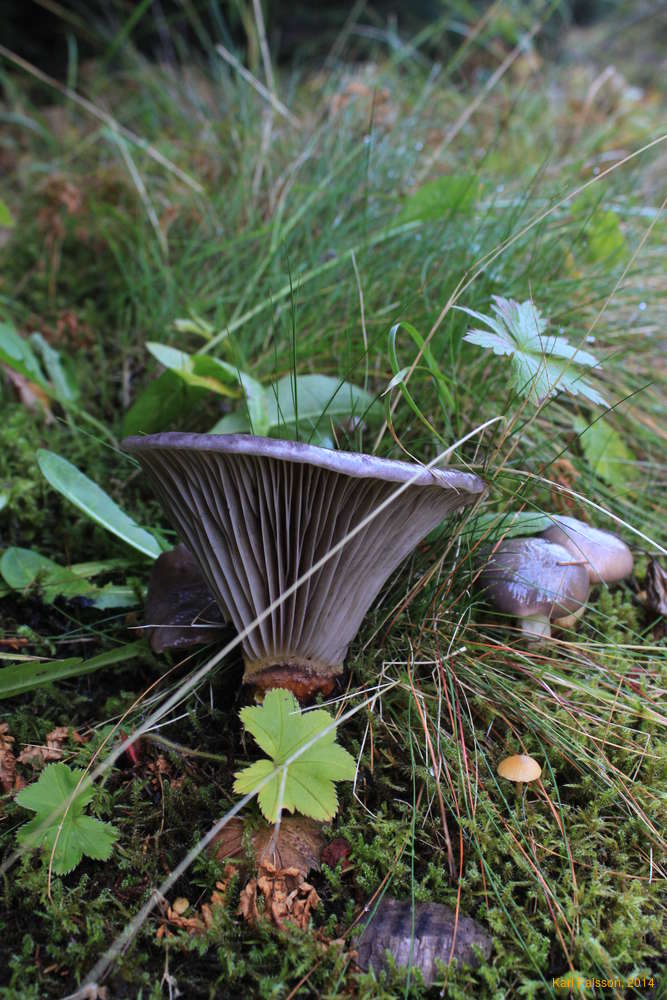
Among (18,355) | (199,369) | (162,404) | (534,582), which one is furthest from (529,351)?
(18,355)

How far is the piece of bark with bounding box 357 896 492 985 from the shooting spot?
131cm

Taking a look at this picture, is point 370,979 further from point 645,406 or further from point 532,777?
point 645,406

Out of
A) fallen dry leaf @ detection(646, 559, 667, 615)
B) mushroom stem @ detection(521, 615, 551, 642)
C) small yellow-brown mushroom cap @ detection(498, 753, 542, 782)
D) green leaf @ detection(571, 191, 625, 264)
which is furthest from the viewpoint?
green leaf @ detection(571, 191, 625, 264)

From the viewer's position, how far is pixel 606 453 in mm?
2408

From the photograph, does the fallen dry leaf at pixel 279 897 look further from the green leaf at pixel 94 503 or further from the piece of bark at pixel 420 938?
the green leaf at pixel 94 503

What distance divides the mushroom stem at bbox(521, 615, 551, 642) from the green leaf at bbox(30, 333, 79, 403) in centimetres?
176

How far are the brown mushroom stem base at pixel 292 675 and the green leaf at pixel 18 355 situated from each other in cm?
133

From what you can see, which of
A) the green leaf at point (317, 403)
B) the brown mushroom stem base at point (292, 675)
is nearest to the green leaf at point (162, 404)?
the green leaf at point (317, 403)

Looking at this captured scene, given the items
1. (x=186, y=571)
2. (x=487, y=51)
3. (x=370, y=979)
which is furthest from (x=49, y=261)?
(x=487, y=51)

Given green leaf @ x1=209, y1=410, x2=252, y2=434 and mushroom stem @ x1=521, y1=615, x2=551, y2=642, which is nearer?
mushroom stem @ x1=521, y1=615, x2=551, y2=642

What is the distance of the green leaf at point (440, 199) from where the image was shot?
8.77ft

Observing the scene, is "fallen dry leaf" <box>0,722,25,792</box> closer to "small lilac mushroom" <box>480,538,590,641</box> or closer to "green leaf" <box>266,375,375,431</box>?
"green leaf" <box>266,375,375,431</box>

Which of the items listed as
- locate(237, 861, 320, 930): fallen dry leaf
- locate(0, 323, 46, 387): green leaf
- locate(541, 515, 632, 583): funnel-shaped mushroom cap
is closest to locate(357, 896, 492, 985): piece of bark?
locate(237, 861, 320, 930): fallen dry leaf

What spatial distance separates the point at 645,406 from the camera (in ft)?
8.67
